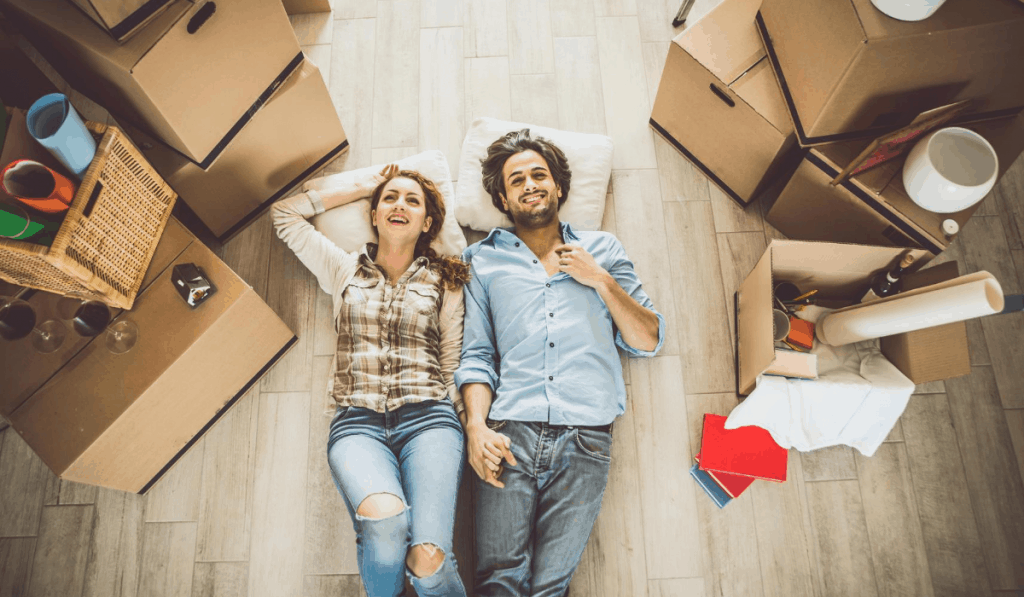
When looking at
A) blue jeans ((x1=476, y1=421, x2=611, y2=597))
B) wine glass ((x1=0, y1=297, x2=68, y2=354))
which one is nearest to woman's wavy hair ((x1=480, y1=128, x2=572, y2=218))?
blue jeans ((x1=476, y1=421, x2=611, y2=597))

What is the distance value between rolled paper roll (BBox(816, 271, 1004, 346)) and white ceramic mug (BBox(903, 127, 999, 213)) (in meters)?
0.24

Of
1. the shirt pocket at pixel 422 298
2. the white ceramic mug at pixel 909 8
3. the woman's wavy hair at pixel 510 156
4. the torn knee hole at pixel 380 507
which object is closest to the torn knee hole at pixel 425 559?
the torn knee hole at pixel 380 507

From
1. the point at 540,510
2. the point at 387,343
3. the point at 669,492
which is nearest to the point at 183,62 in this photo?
the point at 387,343

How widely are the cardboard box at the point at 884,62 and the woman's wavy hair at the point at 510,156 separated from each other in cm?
73

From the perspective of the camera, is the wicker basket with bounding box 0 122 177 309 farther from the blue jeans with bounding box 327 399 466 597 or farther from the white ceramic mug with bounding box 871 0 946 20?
the white ceramic mug with bounding box 871 0 946 20

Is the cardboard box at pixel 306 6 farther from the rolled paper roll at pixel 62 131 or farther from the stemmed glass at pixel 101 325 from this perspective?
the stemmed glass at pixel 101 325

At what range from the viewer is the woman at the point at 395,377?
1403mm

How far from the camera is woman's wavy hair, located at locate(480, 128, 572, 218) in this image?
1.83m

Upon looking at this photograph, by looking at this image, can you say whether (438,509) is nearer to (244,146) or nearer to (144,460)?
(144,460)

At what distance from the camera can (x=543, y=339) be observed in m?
1.63

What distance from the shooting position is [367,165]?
83.5 inches

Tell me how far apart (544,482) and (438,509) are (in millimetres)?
317

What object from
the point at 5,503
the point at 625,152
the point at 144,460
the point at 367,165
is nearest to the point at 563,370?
the point at 625,152

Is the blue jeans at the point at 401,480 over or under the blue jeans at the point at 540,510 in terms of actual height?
over
